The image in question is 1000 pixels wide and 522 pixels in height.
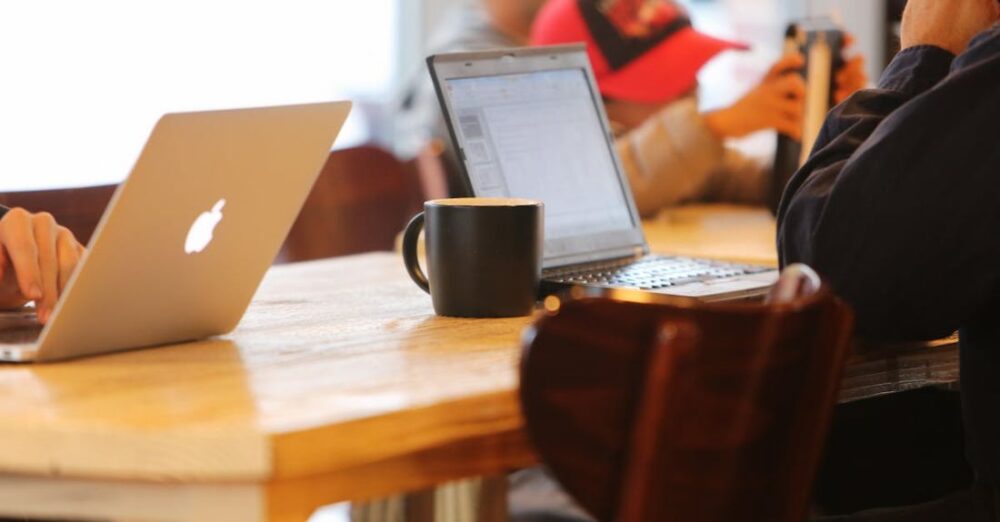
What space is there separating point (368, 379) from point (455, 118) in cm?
49

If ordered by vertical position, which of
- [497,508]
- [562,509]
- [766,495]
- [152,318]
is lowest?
[562,509]

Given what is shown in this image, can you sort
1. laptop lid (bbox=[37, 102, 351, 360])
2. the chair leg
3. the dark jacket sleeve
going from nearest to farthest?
1. laptop lid (bbox=[37, 102, 351, 360])
2. the dark jacket sleeve
3. the chair leg

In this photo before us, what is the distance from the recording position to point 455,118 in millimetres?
1370

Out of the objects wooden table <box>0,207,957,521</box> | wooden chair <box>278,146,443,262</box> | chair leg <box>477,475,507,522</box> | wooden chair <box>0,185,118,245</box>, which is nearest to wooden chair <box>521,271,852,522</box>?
wooden table <box>0,207,957,521</box>

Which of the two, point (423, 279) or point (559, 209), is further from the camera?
point (559, 209)

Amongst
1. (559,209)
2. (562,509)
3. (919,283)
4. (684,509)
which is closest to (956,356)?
(919,283)

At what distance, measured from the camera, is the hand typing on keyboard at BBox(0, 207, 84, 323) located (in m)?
1.11

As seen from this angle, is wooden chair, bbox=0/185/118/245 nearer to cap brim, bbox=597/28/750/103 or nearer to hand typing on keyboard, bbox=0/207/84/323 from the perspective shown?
hand typing on keyboard, bbox=0/207/84/323

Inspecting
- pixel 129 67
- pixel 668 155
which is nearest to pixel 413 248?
pixel 668 155

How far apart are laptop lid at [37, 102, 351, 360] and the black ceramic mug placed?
12 cm

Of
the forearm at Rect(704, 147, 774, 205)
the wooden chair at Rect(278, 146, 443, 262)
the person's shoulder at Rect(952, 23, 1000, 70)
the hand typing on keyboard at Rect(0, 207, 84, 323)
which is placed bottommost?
the forearm at Rect(704, 147, 774, 205)

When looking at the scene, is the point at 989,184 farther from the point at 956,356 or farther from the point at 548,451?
the point at 548,451

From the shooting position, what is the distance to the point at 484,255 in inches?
46.3

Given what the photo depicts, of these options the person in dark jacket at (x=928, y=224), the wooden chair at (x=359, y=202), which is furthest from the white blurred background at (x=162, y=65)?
the person in dark jacket at (x=928, y=224)
